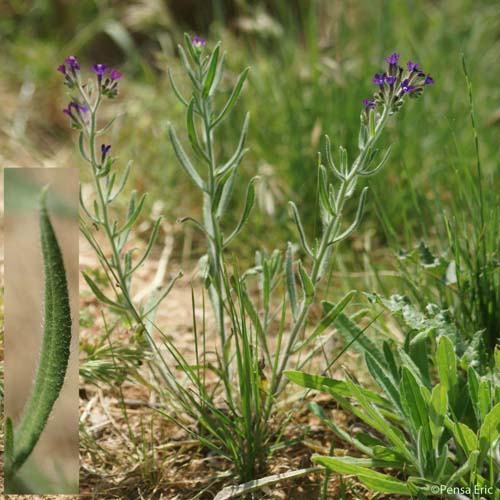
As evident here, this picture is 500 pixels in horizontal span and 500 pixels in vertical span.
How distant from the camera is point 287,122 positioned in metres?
2.94

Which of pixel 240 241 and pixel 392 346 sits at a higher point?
pixel 240 241

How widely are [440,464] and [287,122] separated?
1730 mm

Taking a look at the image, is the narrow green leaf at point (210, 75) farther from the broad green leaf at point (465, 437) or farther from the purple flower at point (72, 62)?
the broad green leaf at point (465, 437)

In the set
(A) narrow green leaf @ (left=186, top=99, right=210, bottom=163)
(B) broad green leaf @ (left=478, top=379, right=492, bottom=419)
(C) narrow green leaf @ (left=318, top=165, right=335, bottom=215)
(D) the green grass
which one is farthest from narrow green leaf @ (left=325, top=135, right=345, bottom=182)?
(B) broad green leaf @ (left=478, top=379, right=492, bottom=419)

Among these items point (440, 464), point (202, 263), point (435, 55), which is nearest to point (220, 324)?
point (202, 263)

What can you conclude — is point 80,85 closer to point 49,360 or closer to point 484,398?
point 49,360

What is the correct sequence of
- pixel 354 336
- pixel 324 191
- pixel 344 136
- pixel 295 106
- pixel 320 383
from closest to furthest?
pixel 324 191 < pixel 320 383 < pixel 354 336 < pixel 344 136 < pixel 295 106

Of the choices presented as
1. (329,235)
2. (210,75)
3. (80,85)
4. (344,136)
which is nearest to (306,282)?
(329,235)

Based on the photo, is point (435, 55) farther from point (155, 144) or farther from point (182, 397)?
point (182, 397)

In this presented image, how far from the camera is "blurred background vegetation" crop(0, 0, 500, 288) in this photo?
2.71 m

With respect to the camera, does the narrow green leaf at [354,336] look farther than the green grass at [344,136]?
No

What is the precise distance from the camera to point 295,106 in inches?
120

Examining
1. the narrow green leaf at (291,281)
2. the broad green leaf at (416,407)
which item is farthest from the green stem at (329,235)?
the broad green leaf at (416,407)

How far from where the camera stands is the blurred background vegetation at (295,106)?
8.90 ft
